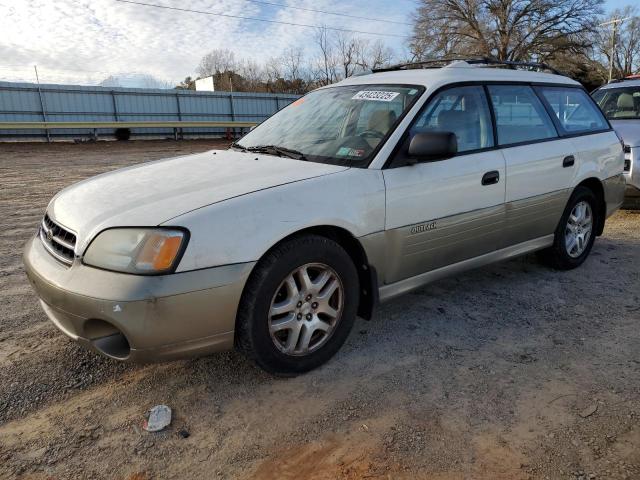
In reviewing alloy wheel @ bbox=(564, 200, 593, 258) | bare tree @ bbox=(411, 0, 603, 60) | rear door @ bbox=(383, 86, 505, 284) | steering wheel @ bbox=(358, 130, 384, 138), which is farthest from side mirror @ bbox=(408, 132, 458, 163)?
bare tree @ bbox=(411, 0, 603, 60)

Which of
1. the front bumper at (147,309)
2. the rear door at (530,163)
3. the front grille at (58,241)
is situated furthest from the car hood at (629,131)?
the front grille at (58,241)

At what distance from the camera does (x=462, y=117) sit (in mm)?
3549

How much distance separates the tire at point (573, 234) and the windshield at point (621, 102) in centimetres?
347

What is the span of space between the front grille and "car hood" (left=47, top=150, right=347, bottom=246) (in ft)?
0.15

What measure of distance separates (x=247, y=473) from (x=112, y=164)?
44.3 feet

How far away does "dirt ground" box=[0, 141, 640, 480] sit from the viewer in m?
2.16

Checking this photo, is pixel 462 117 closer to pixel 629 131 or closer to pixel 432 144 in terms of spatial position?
pixel 432 144

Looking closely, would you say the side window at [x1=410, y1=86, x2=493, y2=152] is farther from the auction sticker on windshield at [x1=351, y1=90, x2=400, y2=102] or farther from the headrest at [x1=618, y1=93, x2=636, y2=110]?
the headrest at [x1=618, y1=93, x2=636, y2=110]

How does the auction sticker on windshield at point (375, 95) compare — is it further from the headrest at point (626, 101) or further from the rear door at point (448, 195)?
the headrest at point (626, 101)

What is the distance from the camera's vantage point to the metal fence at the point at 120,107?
21641mm

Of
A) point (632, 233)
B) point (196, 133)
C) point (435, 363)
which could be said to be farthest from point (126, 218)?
point (196, 133)

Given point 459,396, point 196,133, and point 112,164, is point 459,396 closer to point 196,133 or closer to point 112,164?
point 112,164

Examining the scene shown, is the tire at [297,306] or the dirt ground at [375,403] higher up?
the tire at [297,306]

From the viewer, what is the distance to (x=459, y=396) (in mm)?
2646
